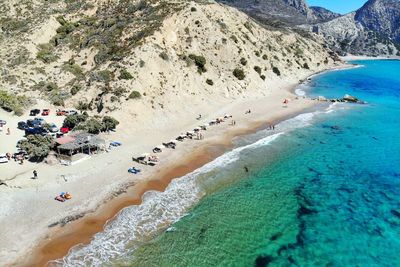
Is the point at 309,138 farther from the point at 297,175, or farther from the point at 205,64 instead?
the point at 205,64

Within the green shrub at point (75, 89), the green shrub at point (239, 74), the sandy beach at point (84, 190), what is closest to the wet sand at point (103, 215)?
the sandy beach at point (84, 190)

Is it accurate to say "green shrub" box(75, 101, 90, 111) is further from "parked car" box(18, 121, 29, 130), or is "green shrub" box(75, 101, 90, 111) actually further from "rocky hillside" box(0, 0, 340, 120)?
"parked car" box(18, 121, 29, 130)

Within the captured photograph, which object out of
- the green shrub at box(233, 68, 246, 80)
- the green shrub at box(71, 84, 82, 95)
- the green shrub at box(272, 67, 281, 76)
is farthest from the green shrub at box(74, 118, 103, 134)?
the green shrub at box(272, 67, 281, 76)

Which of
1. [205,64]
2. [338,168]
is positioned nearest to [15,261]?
[338,168]

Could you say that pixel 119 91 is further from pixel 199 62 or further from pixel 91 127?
pixel 199 62

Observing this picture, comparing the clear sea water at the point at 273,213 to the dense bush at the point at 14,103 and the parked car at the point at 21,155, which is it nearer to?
the parked car at the point at 21,155
